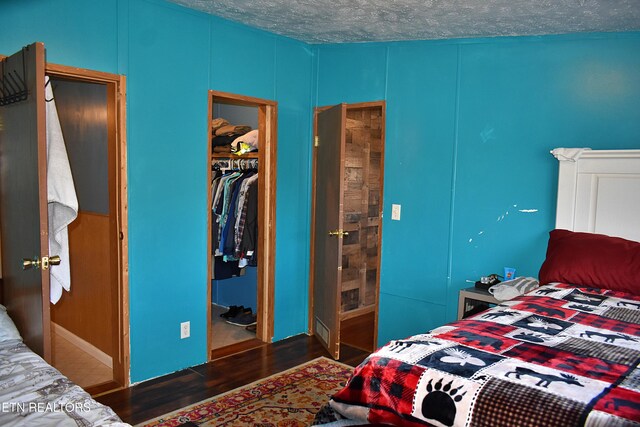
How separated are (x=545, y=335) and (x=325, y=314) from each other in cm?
243

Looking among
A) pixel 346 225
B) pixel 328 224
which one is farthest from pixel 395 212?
pixel 346 225

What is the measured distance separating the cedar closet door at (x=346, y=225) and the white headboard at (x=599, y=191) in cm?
144

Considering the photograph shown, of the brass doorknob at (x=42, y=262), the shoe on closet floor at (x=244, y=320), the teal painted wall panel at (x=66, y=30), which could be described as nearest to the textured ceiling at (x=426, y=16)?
the teal painted wall panel at (x=66, y=30)

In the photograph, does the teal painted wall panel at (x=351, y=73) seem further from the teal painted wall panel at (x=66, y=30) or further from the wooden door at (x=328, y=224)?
the teal painted wall panel at (x=66, y=30)

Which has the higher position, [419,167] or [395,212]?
[419,167]

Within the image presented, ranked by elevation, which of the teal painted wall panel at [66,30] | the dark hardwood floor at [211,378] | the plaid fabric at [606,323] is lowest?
the dark hardwood floor at [211,378]

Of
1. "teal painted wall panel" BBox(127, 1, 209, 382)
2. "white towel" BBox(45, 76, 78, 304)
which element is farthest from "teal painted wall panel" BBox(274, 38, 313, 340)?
"white towel" BBox(45, 76, 78, 304)

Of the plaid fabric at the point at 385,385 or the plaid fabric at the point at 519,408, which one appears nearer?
the plaid fabric at the point at 519,408

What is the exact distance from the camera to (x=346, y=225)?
5.23m

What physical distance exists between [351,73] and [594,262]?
2.46 m

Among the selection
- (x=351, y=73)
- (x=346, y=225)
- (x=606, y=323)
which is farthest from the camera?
(x=346, y=225)

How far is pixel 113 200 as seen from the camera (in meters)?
3.42

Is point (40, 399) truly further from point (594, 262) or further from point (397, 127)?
point (397, 127)

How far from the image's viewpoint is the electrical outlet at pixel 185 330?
12.4ft
